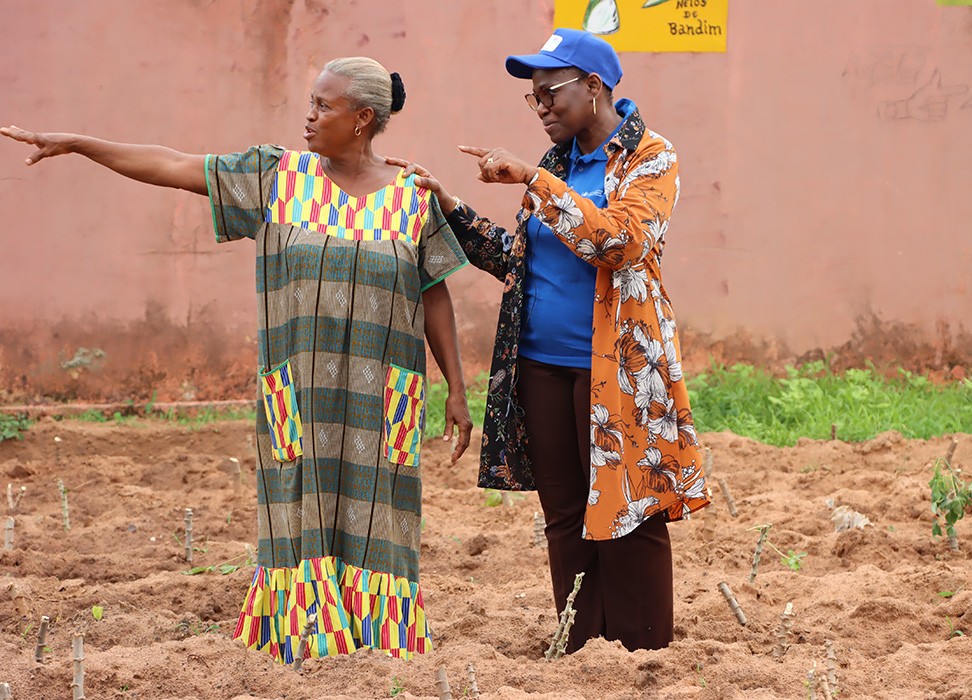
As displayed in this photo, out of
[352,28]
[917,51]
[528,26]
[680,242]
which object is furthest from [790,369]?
[352,28]

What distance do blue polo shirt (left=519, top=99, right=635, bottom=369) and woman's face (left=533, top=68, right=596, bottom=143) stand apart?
11cm

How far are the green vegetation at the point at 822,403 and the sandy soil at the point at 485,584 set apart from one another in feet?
1.31

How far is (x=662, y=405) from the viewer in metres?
3.92

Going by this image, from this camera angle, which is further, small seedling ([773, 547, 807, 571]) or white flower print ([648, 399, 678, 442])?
small seedling ([773, 547, 807, 571])

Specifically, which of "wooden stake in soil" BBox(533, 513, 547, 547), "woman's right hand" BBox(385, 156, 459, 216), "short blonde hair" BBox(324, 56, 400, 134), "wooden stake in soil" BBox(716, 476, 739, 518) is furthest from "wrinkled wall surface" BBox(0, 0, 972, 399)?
"short blonde hair" BBox(324, 56, 400, 134)

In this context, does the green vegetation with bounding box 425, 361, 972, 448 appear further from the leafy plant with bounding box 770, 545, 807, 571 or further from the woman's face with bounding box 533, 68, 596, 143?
the woman's face with bounding box 533, 68, 596, 143

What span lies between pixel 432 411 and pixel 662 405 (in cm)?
412

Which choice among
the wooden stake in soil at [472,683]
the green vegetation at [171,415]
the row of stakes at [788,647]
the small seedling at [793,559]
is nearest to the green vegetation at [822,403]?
the small seedling at [793,559]

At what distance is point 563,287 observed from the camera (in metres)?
3.98

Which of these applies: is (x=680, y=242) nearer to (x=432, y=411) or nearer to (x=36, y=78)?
(x=432, y=411)

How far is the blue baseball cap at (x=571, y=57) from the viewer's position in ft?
12.6

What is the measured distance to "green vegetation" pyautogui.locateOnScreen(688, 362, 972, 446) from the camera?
745 cm

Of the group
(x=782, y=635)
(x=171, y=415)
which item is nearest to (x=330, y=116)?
(x=782, y=635)

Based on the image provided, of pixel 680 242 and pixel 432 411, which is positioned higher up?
pixel 680 242
